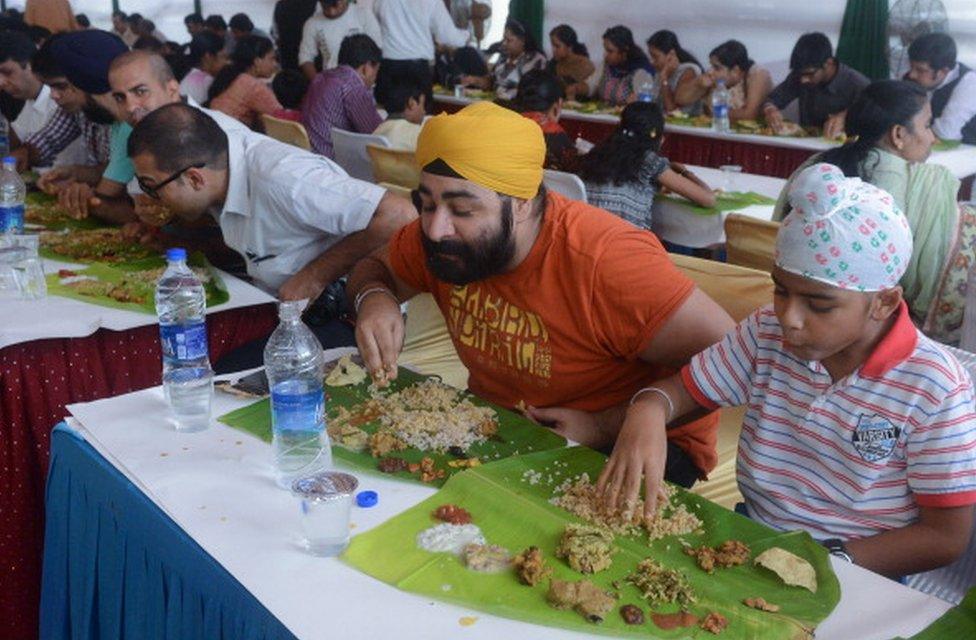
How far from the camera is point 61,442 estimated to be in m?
1.78

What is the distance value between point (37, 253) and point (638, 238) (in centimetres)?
197

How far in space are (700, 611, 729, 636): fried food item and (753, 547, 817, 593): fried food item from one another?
0.43 ft

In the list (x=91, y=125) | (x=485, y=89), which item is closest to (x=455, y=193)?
(x=91, y=125)

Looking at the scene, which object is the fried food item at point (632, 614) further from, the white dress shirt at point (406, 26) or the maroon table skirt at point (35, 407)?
the white dress shirt at point (406, 26)

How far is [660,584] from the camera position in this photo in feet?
4.14

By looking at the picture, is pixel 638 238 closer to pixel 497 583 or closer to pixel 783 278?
pixel 783 278

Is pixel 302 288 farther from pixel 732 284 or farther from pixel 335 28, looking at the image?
pixel 335 28

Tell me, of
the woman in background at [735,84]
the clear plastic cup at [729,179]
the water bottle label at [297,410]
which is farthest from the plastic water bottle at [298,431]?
the woman in background at [735,84]

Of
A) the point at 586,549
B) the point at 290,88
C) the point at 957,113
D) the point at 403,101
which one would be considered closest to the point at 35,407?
the point at 586,549

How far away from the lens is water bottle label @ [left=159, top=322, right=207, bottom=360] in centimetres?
192

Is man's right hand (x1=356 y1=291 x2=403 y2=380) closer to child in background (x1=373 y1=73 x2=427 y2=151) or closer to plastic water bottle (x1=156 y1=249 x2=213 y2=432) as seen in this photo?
plastic water bottle (x1=156 y1=249 x2=213 y2=432)

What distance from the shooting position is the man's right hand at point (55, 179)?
12.2ft

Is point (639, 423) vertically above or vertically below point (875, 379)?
below

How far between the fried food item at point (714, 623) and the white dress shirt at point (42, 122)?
12.3 ft
